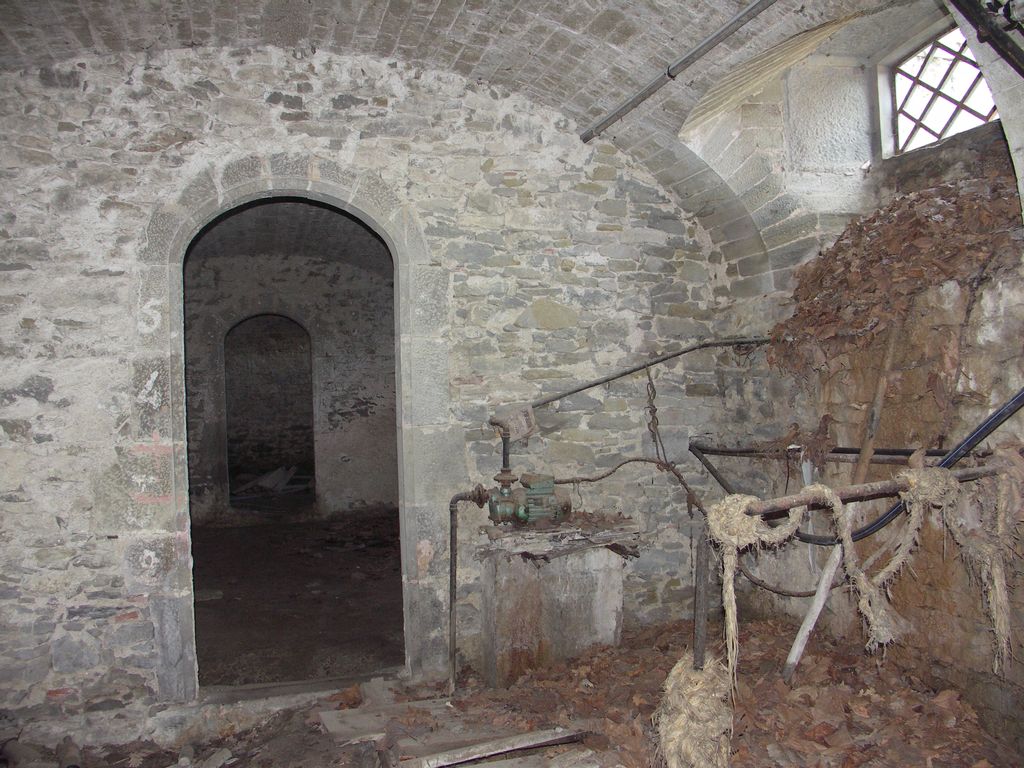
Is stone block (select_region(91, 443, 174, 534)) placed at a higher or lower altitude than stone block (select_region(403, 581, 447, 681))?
higher

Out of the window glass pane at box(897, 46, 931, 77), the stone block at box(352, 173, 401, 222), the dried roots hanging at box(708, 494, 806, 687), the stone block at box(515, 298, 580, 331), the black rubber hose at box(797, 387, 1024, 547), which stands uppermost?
the window glass pane at box(897, 46, 931, 77)

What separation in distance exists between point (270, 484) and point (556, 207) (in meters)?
7.96

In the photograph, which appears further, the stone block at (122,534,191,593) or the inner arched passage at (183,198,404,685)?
the inner arched passage at (183,198,404,685)

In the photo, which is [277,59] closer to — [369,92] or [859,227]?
[369,92]

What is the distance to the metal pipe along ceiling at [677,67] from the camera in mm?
3076

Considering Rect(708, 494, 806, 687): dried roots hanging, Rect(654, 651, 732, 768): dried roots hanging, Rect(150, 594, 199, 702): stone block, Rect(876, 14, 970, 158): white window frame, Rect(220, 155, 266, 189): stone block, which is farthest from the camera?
Rect(876, 14, 970, 158): white window frame

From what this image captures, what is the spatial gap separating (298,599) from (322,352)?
3.82 meters

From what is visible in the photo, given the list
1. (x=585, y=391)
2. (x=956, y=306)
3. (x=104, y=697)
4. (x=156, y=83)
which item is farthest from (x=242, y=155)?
(x=956, y=306)

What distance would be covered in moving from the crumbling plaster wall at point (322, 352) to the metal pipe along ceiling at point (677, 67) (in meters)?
4.19

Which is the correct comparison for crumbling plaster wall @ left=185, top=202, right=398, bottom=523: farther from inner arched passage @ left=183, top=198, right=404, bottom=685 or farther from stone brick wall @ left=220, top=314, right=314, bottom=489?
stone brick wall @ left=220, top=314, right=314, bottom=489

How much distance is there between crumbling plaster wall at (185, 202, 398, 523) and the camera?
335 inches

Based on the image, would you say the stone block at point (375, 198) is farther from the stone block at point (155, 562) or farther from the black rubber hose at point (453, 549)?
the stone block at point (155, 562)

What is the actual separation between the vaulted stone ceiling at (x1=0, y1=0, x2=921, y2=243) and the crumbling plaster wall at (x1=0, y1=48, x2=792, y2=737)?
0.15m

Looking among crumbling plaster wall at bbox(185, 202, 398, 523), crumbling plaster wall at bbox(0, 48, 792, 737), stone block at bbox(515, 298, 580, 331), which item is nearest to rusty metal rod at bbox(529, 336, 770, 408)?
crumbling plaster wall at bbox(0, 48, 792, 737)
